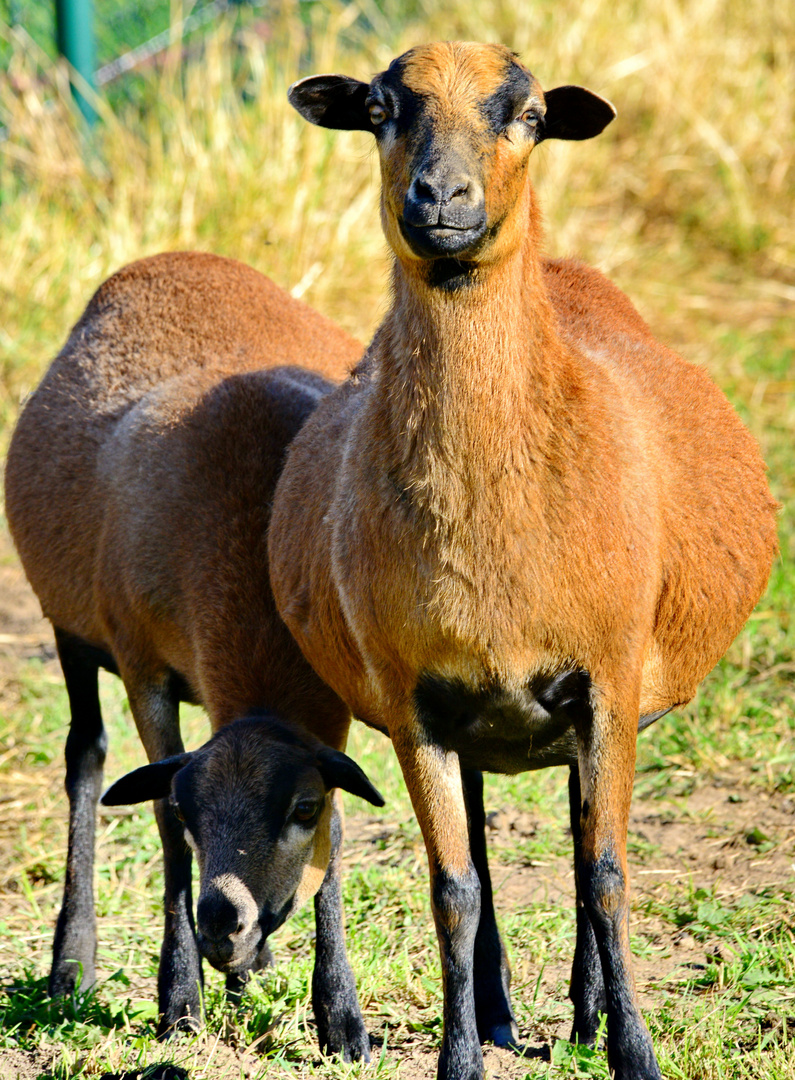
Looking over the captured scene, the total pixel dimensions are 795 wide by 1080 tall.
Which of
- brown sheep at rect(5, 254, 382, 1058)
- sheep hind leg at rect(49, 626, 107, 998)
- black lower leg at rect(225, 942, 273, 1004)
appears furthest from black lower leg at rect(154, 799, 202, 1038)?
sheep hind leg at rect(49, 626, 107, 998)

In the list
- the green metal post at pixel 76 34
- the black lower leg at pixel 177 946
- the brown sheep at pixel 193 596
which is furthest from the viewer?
the green metal post at pixel 76 34

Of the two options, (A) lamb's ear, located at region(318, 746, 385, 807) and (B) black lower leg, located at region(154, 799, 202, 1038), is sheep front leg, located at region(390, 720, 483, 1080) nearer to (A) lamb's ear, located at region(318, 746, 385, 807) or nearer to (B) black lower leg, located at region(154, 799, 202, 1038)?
(A) lamb's ear, located at region(318, 746, 385, 807)

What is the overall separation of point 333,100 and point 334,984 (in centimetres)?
284

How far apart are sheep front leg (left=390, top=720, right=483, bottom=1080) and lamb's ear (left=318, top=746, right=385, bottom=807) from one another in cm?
61

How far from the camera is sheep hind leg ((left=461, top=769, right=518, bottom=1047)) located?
4.26 metres

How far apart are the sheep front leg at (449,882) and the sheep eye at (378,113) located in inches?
63.0

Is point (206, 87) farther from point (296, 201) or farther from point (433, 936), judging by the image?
point (433, 936)

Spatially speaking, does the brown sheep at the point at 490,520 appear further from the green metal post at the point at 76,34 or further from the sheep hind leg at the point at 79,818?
the green metal post at the point at 76,34

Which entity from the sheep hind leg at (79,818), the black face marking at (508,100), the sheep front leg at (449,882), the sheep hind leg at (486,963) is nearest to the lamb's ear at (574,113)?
the black face marking at (508,100)

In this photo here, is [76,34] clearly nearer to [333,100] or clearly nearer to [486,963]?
[333,100]

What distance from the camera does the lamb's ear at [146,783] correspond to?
14.5 ft

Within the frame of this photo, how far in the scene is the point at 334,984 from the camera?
14.5 ft

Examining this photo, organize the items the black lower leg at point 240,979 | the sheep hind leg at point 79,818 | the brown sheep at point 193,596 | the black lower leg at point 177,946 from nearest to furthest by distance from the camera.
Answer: the brown sheep at point 193,596
the black lower leg at point 177,946
the black lower leg at point 240,979
the sheep hind leg at point 79,818

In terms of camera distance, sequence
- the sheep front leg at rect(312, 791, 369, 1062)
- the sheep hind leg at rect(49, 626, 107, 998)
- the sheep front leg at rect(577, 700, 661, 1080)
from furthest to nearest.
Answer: the sheep hind leg at rect(49, 626, 107, 998), the sheep front leg at rect(312, 791, 369, 1062), the sheep front leg at rect(577, 700, 661, 1080)
